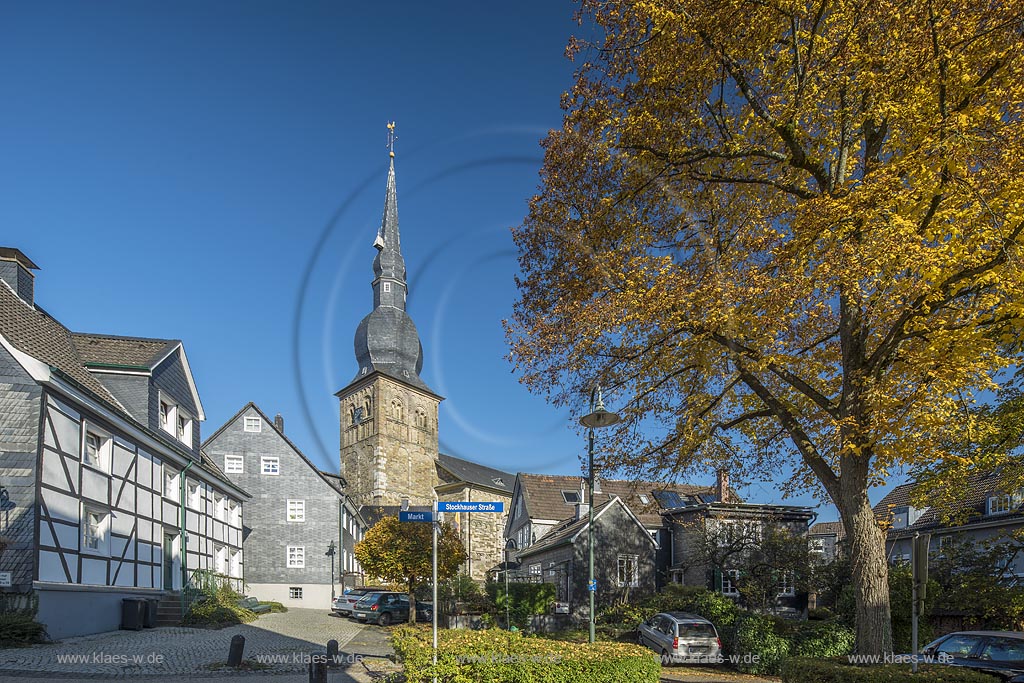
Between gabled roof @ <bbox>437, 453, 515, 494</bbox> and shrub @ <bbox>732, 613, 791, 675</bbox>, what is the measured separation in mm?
65921

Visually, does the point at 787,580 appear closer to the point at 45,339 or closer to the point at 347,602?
the point at 347,602

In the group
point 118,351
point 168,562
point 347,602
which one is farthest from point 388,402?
point 118,351

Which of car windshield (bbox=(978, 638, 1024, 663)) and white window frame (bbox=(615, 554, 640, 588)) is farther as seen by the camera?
white window frame (bbox=(615, 554, 640, 588))

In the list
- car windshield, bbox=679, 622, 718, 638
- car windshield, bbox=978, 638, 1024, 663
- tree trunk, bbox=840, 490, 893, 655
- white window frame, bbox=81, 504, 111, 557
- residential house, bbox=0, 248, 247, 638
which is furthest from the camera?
car windshield, bbox=679, 622, 718, 638

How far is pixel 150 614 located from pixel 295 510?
22.6m

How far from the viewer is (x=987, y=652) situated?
1631 centimetres

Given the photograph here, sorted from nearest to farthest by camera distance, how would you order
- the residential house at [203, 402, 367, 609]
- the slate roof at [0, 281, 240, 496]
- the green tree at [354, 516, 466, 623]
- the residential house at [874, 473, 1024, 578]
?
the slate roof at [0, 281, 240, 496] → the residential house at [874, 473, 1024, 578] → the green tree at [354, 516, 466, 623] → the residential house at [203, 402, 367, 609]

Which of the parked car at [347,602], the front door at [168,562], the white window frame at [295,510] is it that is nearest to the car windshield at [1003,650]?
the front door at [168,562]

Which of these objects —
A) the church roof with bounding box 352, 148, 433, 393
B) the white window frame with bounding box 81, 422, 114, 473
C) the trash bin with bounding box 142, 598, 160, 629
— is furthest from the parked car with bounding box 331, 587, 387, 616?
the church roof with bounding box 352, 148, 433, 393

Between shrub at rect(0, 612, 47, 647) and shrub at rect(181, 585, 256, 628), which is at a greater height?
shrub at rect(0, 612, 47, 647)

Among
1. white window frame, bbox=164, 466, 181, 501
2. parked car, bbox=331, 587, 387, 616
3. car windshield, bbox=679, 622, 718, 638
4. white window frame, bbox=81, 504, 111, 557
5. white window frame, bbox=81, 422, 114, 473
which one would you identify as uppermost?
white window frame, bbox=81, 422, 114, 473

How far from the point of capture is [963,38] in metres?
12.6

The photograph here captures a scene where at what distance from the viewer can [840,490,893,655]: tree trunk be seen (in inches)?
563

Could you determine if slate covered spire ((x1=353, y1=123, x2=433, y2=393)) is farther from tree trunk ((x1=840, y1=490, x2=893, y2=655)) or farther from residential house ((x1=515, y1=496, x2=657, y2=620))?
tree trunk ((x1=840, y1=490, x2=893, y2=655))
